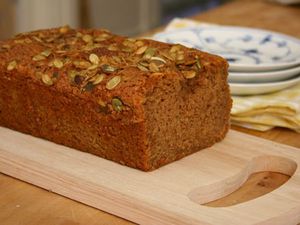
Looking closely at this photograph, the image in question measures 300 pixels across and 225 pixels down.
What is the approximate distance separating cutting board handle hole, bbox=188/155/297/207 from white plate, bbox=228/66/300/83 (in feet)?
0.86

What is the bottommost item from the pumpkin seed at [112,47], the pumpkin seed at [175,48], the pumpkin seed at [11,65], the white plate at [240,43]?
the white plate at [240,43]

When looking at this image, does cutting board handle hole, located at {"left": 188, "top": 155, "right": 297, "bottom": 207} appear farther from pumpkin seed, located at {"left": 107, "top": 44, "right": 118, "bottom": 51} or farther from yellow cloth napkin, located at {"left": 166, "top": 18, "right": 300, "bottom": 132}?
pumpkin seed, located at {"left": 107, "top": 44, "right": 118, "bottom": 51}

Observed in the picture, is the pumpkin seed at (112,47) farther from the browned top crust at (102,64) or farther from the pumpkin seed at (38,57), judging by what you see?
the pumpkin seed at (38,57)

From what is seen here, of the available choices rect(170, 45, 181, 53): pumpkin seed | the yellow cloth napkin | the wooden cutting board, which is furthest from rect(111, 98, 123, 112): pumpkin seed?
the yellow cloth napkin

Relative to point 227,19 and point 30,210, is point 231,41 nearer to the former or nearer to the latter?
point 227,19

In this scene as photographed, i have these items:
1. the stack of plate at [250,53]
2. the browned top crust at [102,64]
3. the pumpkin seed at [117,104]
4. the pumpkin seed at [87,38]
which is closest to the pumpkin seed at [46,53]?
the browned top crust at [102,64]

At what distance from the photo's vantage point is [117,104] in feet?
3.84

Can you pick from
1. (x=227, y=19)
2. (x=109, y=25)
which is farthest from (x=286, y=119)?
(x=109, y=25)

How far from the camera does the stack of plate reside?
150 centimetres

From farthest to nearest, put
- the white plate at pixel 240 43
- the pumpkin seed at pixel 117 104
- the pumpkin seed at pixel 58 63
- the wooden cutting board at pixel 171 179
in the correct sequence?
the white plate at pixel 240 43, the pumpkin seed at pixel 58 63, the pumpkin seed at pixel 117 104, the wooden cutting board at pixel 171 179

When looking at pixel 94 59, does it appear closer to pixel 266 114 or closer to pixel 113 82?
pixel 113 82

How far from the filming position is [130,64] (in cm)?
125

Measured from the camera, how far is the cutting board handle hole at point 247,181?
116 centimetres

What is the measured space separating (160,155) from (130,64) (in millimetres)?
175
